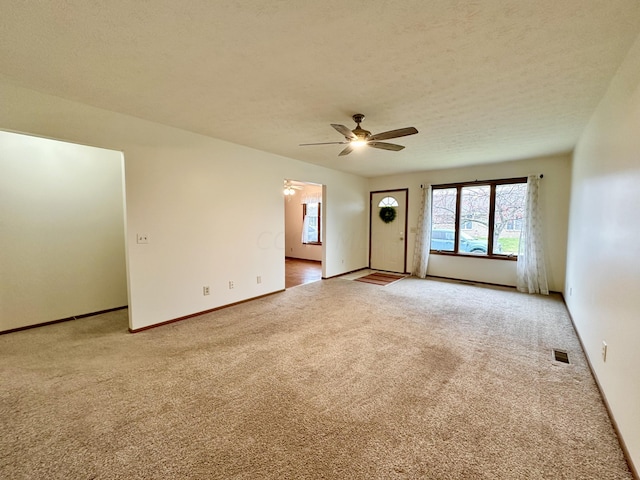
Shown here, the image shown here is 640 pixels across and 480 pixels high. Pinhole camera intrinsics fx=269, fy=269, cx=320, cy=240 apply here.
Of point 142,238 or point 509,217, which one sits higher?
point 509,217

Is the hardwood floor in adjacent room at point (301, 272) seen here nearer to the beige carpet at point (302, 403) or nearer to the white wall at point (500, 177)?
the white wall at point (500, 177)

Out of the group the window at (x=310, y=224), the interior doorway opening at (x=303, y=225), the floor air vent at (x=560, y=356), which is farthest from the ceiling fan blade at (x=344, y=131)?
the window at (x=310, y=224)

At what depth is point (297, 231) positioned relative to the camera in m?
9.01

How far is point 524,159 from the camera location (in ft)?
16.4

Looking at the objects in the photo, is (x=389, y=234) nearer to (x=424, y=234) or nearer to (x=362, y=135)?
(x=424, y=234)

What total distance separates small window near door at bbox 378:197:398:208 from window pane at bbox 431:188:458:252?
921mm

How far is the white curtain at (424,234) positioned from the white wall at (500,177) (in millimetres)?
205

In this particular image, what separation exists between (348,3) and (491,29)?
91cm

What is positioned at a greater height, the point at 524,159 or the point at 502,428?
the point at 524,159

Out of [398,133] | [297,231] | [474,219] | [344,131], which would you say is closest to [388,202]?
[474,219]

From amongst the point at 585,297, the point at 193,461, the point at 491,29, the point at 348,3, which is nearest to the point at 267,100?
the point at 348,3

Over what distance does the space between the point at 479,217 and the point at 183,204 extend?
5.54 meters

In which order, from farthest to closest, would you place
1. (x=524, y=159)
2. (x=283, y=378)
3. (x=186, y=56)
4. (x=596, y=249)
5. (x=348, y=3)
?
(x=524, y=159)
(x=596, y=249)
(x=283, y=378)
(x=186, y=56)
(x=348, y=3)

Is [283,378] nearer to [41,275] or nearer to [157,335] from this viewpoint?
[157,335]
